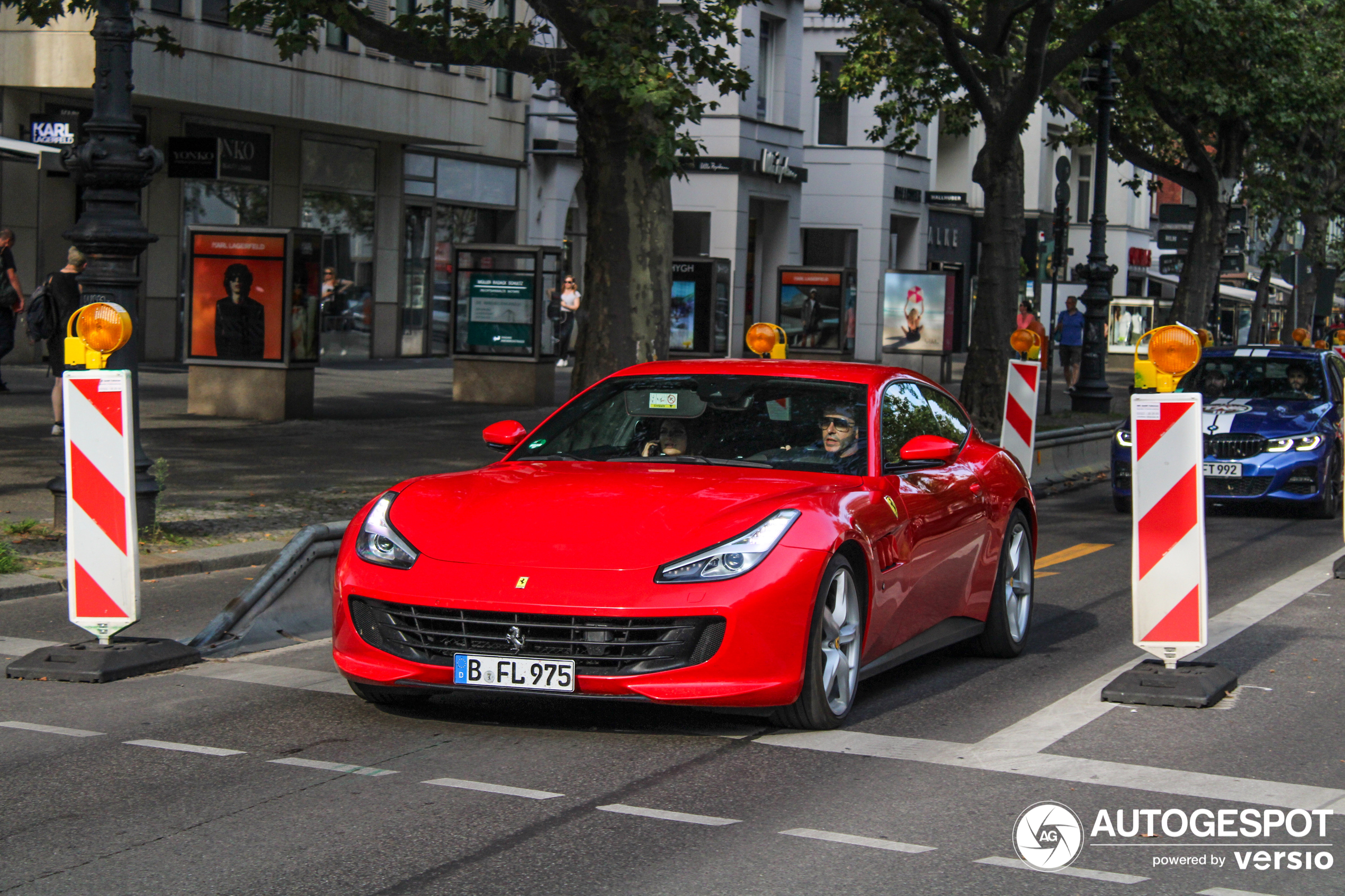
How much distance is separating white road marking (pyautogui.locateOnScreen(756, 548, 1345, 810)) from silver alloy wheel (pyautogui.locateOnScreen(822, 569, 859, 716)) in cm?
15

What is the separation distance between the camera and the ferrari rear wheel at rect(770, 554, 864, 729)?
644 centimetres

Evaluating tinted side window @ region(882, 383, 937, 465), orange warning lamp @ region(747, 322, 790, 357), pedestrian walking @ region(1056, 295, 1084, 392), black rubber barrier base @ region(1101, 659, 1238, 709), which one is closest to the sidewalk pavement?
orange warning lamp @ region(747, 322, 790, 357)

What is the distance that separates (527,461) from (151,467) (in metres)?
4.94

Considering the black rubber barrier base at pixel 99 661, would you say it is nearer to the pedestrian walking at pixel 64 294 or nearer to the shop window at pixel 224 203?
the pedestrian walking at pixel 64 294

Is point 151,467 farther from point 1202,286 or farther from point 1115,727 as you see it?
point 1202,286

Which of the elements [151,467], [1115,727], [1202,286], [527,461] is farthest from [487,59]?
[1202,286]

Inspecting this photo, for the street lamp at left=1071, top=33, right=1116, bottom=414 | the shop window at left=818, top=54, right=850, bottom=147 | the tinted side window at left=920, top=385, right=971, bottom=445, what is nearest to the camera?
the tinted side window at left=920, top=385, right=971, bottom=445

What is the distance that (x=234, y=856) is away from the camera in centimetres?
491

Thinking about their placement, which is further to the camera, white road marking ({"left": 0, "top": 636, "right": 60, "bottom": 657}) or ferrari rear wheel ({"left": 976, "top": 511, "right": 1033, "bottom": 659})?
ferrari rear wheel ({"left": 976, "top": 511, "right": 1033, "bottom": 659})

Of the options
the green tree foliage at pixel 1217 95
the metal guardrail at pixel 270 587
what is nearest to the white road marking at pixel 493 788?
the metal guardrail at pixel 270 587

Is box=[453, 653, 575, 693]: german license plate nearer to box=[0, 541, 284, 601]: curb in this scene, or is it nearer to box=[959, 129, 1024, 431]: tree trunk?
box=[0, 541, 284, 601]: curb

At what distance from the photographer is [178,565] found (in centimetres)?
1065

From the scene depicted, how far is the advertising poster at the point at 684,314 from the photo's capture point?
28.6 m

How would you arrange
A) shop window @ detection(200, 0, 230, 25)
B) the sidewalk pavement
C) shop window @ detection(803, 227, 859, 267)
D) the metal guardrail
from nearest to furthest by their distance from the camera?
1. the metal guardrail
2. the sidewalk pavement
3. shop window @ detection(200, 0, 230, 25)
4. shop window @ detection(803, 227, 859, 267)
